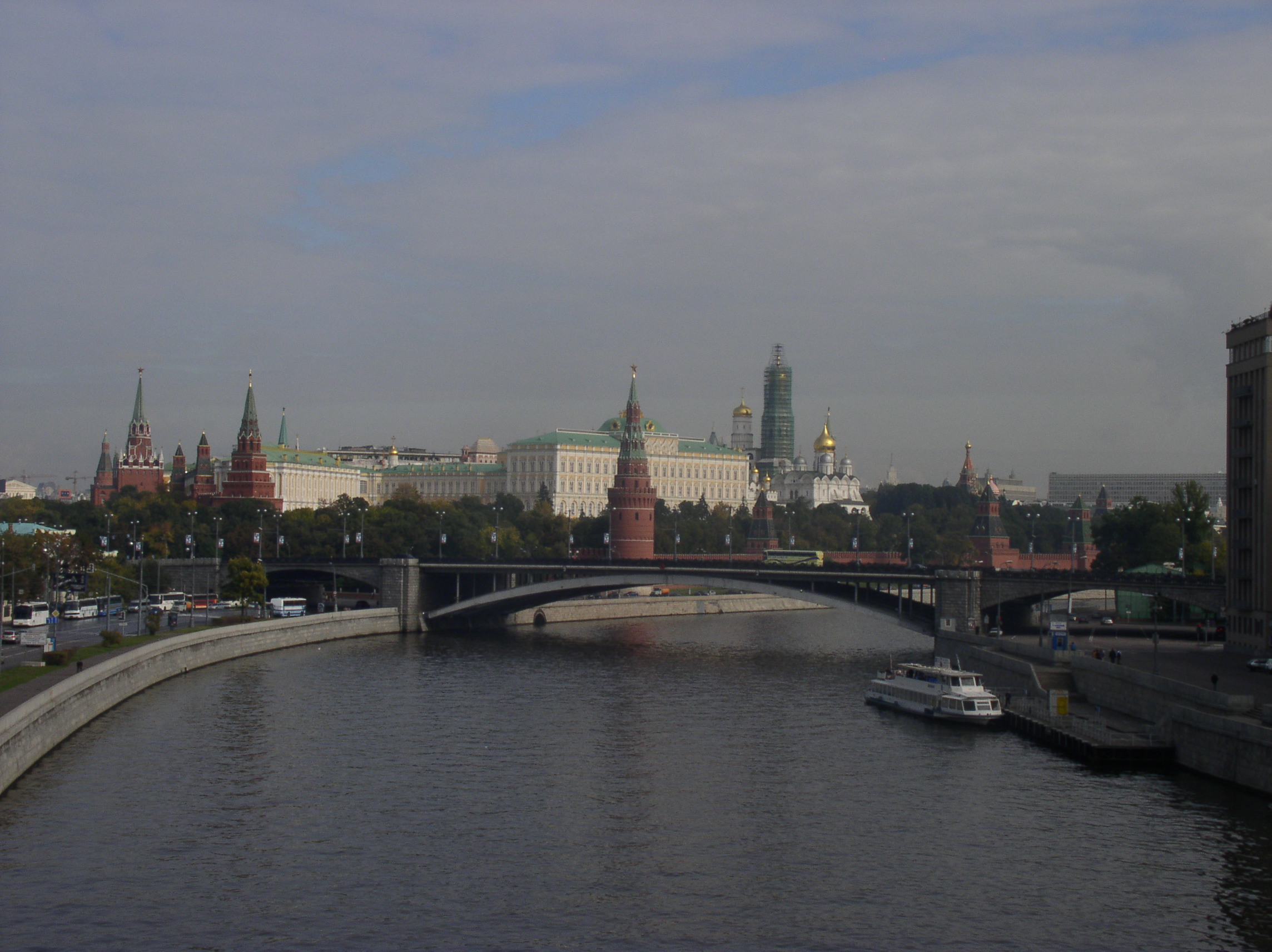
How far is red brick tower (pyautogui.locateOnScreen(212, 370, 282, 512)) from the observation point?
14788 centimetres

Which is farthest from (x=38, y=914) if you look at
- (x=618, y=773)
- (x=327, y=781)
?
(x=618, y=773)

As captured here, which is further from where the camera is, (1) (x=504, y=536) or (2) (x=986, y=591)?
(1) (x=504, y=536)

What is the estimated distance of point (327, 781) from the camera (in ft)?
136

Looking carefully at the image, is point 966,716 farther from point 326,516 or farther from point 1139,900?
point 326,516

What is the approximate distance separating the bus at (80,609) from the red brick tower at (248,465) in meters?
57.7

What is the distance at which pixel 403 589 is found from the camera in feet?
310

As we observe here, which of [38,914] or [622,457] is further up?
[622,457]

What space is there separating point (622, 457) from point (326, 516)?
26.2m

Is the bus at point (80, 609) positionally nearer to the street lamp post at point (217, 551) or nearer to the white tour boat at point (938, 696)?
the street lamp post at point (217, 551)

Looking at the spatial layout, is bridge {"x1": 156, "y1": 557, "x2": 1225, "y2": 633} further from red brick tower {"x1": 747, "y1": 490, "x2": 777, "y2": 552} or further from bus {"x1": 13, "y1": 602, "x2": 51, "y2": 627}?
red brick tower {"x1": 747, "y1": 490, "x2": 777, "y2": 552}

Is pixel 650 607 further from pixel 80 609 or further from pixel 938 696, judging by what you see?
pixel 938 696

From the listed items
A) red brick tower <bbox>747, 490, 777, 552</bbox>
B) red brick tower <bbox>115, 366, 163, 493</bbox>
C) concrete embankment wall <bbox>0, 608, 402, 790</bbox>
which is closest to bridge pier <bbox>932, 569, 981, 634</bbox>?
concrete embankment wall <bbox>0, 608, 402, 790</bbox>

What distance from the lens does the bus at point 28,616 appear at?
70.4m

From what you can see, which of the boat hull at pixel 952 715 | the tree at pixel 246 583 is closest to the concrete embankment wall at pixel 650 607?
the tree at pixel 246 583
